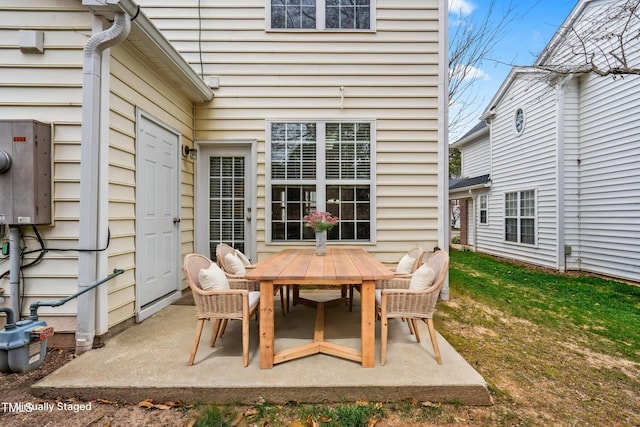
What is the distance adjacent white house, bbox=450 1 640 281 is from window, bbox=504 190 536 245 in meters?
0.03

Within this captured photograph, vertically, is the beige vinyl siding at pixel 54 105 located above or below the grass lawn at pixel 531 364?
above

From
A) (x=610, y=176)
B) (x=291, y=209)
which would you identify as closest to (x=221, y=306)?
(x=291, y=209)

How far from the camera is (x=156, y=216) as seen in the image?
3355 millimetres

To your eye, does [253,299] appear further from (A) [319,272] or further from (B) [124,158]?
(B) [124,158]

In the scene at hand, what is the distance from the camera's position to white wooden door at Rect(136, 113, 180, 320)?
3.05m

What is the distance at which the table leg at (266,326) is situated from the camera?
6.89 ft

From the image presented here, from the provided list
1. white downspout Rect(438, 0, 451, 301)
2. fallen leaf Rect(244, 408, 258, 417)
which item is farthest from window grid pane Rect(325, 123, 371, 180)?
fallen leaf Rect(244, 408, 258, 417)

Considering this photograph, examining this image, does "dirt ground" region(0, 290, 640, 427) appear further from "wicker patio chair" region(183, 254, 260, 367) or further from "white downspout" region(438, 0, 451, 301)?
"white downspout" region(438, 0, 451, 301)

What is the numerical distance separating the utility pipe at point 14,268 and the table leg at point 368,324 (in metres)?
2.83

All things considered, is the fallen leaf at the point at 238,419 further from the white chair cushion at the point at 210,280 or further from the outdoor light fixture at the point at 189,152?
the outdoor light fixture at the point at 189,152

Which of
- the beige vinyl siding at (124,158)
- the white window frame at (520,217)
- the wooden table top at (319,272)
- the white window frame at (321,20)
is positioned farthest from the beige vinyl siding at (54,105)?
the white window frame at (520,217)

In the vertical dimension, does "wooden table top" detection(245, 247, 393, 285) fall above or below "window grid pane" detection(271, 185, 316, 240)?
below

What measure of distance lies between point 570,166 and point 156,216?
7.96 m

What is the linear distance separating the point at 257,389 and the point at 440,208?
130 inches
